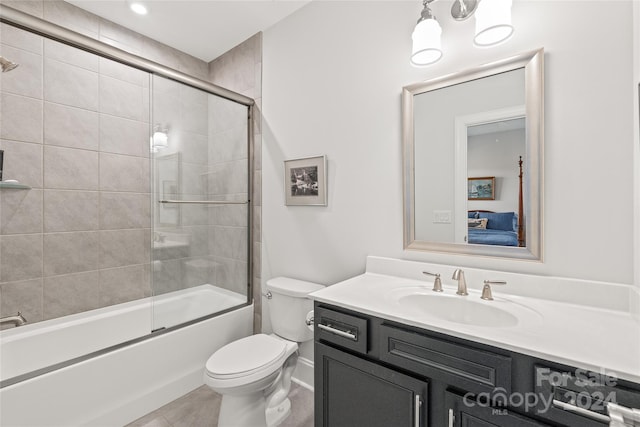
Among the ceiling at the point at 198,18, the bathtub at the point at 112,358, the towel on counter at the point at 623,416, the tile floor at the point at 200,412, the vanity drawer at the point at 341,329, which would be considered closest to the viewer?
the towel on counter at the point at 623,416

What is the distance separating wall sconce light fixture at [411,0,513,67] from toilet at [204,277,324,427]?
141cm

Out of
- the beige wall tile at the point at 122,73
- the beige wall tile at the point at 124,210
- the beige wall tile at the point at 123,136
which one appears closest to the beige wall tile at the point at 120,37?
the beige wall tile at the point at 122,73

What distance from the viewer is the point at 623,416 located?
0.65 meters

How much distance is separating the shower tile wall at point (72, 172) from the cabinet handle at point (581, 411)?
6.46 feet

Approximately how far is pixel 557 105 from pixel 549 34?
11.4 inches

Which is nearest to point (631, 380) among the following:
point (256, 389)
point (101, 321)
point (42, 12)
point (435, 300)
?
point (435, 300)

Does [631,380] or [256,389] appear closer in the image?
[631,380]

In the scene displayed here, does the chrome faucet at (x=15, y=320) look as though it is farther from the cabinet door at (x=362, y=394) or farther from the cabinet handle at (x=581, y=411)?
the cabinet handle at (x=581, y=411)

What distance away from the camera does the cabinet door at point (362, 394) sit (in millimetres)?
972

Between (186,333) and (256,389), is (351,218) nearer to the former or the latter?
(256,389)

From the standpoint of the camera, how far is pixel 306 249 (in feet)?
6.45

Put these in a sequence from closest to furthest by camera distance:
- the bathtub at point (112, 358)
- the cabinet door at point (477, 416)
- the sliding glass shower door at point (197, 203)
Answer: the cabinet door at point (477, 416)
the bathtub at point (112, 358)
the sliding glass shower door at point (197, 203)

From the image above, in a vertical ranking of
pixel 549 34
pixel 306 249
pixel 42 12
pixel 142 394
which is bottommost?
pixel 142 394

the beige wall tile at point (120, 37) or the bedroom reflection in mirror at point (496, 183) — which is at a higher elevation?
the beige wall tile at point (120, 37)
